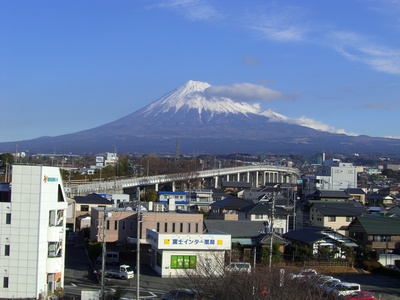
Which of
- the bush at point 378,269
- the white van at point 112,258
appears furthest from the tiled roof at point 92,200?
the bush at point 378,269

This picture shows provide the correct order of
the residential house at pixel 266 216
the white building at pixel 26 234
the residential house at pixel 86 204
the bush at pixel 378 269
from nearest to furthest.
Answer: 1. the white building at pixel 26 234
2. the bush at pixel 378 269
3. the residential house at pixel 266 216
4. the residential house at pixel 86 204

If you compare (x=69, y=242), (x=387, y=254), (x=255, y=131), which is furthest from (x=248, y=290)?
(x=255, y=131)

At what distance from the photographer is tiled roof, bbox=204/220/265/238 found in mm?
20797

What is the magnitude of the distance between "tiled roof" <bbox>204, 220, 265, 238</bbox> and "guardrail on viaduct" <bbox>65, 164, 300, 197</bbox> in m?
14.2

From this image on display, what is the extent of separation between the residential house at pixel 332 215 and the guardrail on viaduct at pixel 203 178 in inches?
529

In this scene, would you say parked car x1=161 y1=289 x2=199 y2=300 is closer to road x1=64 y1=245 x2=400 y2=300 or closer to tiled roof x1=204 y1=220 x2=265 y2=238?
road x1=64 y1=245 x2=400 y2=300

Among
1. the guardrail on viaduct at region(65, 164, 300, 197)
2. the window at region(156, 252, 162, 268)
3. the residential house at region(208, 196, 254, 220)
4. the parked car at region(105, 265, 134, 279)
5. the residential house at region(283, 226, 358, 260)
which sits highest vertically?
the guardrail on viaduct at region(65, 164, 300, 197)

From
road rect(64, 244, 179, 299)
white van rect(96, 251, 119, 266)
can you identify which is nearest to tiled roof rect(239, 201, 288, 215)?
road rect(64, 244, 179, 299)

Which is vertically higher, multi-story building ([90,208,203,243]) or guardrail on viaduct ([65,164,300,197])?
guardrail on viaduct ([65,164,300,197])

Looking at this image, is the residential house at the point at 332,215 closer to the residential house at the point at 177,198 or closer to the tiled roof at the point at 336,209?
the tiled roof at the point at 336,209

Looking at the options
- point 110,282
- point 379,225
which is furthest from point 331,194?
point 110,282

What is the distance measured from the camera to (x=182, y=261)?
17.6m

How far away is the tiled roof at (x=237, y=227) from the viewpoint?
20.8m

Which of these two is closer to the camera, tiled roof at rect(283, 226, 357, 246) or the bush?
the bush
